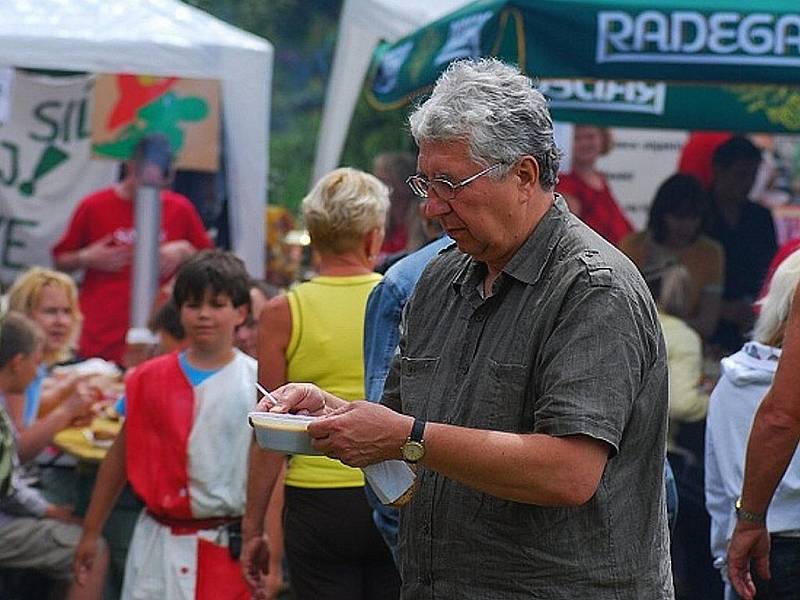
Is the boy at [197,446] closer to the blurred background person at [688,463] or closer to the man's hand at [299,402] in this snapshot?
the blurred background person at [688,463]

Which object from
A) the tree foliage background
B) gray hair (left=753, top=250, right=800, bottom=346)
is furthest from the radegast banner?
the tree foliage background

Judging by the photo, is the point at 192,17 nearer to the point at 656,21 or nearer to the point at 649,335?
the point at 656,21

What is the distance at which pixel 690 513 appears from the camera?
22.9 ft

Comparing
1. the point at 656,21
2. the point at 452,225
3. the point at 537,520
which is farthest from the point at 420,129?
the point at 656,21

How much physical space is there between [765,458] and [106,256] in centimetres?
532

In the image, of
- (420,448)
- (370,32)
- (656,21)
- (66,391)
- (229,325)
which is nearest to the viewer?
(420,448)

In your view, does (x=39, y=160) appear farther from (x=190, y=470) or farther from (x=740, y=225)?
(x=190, y=470)

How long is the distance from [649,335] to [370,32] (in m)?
7.64

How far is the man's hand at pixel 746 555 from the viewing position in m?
4.20

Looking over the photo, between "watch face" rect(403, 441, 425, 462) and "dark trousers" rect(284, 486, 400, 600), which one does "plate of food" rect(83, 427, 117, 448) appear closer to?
"dark trousers" rect(284, 486, 400, 600)

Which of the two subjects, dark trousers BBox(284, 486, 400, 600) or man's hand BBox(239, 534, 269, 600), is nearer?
dark trousers BBox(284, 486, 400, 600)

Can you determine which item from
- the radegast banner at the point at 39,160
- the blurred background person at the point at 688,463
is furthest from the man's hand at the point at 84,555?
the radegast banner at the point at 39,160

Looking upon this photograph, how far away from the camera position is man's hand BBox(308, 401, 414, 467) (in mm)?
2605

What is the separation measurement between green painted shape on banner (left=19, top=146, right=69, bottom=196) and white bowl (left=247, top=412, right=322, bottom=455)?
7056mm
